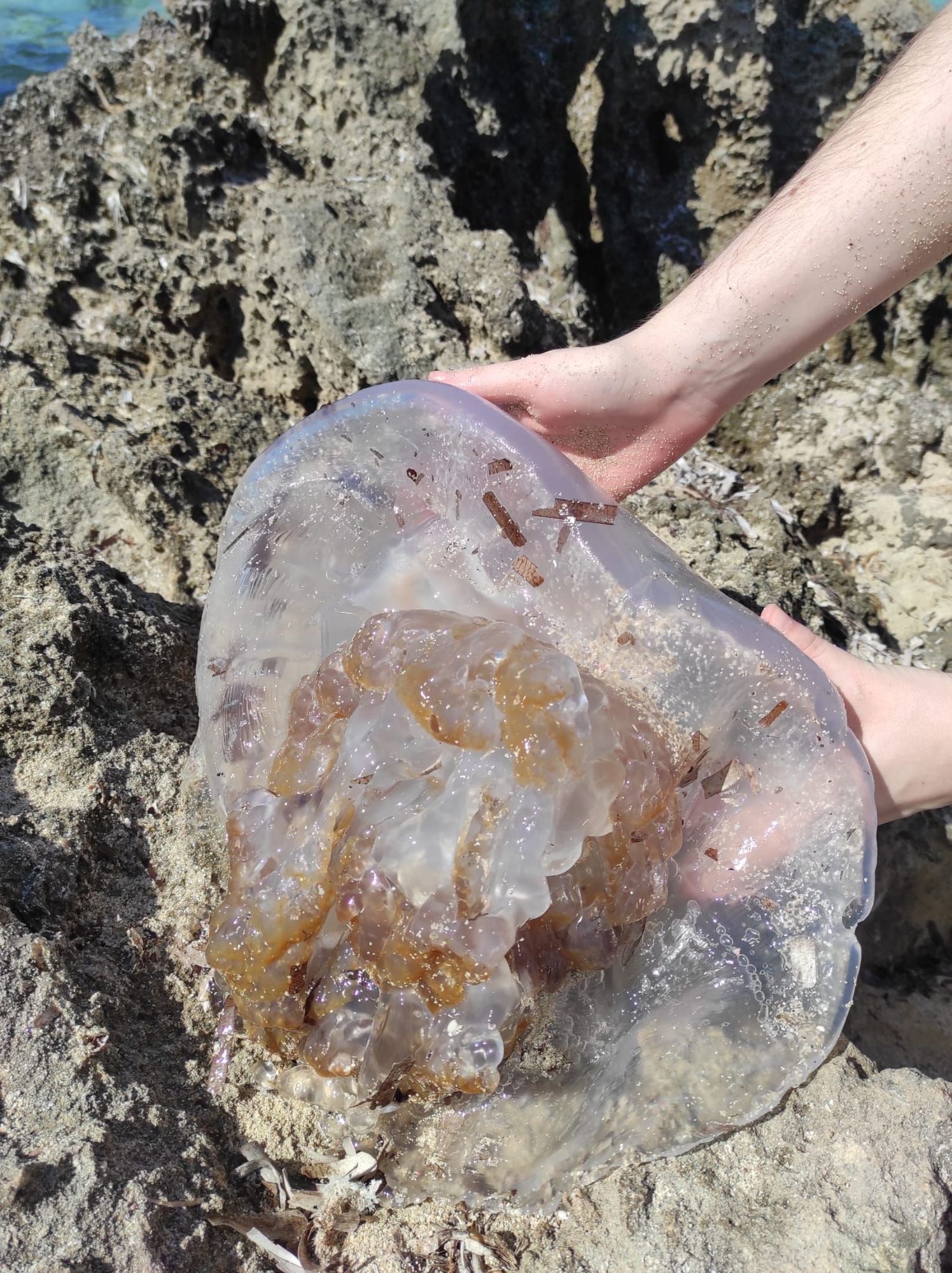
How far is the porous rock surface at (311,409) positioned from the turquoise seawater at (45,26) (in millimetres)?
6055

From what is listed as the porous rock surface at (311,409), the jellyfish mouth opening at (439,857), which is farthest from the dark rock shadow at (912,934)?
the jellyfish mouth opening at (439,857)

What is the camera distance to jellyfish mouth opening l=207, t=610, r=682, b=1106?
1.33m

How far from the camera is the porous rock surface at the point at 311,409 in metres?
1.38

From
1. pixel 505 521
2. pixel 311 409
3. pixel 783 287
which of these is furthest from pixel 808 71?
pixel 505 521

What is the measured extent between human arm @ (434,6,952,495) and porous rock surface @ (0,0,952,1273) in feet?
1.47

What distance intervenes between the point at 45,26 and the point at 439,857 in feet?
32.3

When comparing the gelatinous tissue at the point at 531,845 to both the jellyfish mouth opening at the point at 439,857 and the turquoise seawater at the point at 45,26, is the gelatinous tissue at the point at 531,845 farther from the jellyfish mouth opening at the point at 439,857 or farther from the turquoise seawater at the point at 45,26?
the turquoise seawater at the point at 45,26

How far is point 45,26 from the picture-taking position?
8445mm

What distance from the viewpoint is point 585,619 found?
1.52 m

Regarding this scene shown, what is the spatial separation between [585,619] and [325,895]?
0.58 metres

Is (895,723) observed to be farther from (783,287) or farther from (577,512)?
(783,287)

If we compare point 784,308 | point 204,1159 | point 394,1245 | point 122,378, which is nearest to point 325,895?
point 204,1159

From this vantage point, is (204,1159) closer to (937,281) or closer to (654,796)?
(654,796)

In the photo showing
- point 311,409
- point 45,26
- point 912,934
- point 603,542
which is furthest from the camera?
point 45,26
